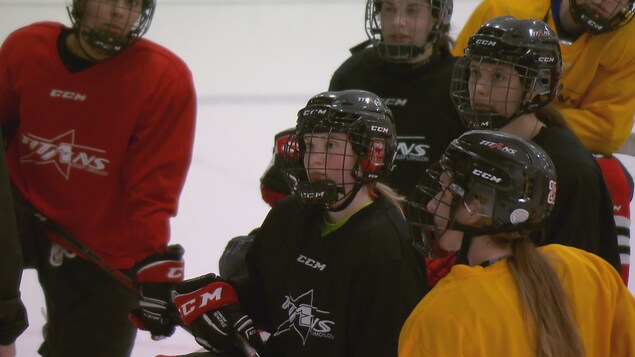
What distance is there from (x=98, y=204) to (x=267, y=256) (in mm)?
782

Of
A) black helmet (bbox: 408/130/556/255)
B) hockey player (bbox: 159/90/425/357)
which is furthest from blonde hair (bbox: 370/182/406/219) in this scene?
black helmet (bbox: 408/130/556/255)

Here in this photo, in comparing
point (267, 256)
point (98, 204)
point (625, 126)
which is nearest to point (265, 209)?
point (98, 204)

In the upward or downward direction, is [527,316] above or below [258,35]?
above

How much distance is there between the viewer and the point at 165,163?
280cm

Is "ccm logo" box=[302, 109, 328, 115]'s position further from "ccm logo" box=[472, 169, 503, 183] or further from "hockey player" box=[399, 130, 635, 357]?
"ccm logo" box=[472, 169, 503, 183]

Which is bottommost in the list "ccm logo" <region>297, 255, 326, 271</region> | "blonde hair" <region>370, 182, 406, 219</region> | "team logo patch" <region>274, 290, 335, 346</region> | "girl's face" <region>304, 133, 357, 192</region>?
"team logo patch" <region>274, 290, 335, 346</region>

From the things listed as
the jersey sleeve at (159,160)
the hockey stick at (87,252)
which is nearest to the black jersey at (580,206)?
the jersey sleeve at (159,160)

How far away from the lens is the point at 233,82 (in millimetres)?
5586

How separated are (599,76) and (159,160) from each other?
3.78ft

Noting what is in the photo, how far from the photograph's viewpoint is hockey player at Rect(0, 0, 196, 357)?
110 inches

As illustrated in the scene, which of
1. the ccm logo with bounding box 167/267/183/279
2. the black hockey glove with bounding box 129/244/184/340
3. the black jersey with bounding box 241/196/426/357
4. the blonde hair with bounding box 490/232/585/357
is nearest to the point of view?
the blonde hair with bounding box 490/232/585/357

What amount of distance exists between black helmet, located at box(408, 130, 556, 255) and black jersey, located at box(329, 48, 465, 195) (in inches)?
32.8

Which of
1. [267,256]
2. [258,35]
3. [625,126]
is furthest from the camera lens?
[258,35]

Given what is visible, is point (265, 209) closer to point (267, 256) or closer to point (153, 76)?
point (153, 76)
